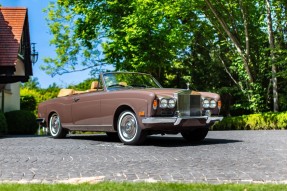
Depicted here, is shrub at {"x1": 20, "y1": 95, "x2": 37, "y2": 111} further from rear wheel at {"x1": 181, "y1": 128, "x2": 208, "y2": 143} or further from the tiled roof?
rear wheel at {"x1": 181, "y1": 128, "x2": 208, "y2": 143}

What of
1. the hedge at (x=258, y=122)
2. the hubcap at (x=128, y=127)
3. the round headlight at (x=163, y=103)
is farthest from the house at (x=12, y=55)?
the round headlight at (x=163, y=103)

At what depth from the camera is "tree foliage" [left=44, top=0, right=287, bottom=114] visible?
76.7ft

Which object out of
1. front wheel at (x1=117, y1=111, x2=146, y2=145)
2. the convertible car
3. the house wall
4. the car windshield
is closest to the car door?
the convertible car

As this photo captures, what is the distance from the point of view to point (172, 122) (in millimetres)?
9742

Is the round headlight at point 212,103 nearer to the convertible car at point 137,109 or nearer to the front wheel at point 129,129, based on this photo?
the convertible car at point 137,109

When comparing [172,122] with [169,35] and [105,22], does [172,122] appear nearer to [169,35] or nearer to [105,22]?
[169,35]

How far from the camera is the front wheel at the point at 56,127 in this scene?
12.8 meters

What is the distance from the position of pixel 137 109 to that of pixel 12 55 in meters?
11.0

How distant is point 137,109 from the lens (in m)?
9.87

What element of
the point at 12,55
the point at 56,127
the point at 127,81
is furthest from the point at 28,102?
the point at 127,81

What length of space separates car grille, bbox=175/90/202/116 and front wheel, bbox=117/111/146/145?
3.17 feet

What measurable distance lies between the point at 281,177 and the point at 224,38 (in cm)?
2101

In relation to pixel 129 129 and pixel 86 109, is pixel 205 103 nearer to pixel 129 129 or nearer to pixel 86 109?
pixel 129 129

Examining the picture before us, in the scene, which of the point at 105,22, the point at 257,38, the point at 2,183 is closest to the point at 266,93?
the point at 257,38
